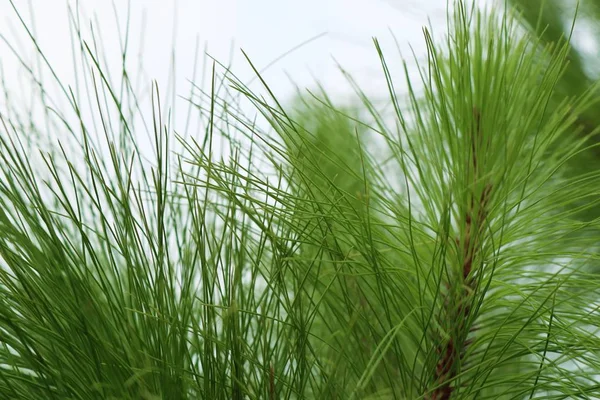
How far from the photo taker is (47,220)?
1.16 feet

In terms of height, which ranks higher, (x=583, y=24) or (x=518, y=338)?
(x=583, y=24)

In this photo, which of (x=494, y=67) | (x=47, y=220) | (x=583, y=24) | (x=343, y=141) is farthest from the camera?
(x=583, y=24)

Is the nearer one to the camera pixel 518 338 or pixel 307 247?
pixel 518 338

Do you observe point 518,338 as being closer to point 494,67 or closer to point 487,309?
point 487,309

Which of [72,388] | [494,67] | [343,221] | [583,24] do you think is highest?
[583,24]

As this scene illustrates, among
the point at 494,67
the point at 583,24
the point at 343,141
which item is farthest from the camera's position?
the point at 583,24

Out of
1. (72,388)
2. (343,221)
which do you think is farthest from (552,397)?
(72,388)

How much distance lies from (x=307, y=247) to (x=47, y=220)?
227 mm

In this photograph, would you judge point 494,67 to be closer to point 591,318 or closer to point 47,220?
point 591,318

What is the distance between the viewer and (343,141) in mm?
635

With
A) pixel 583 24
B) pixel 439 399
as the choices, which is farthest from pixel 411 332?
pixel 583 24

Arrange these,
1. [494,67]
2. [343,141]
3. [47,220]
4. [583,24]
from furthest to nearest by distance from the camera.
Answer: [583,24] → [343,141] → [494,67] → [47,220]

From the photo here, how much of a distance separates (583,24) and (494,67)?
434 millimetres

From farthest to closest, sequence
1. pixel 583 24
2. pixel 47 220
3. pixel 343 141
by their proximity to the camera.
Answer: pixel 583 24 < pixel 343 141 < pixel 47 220
